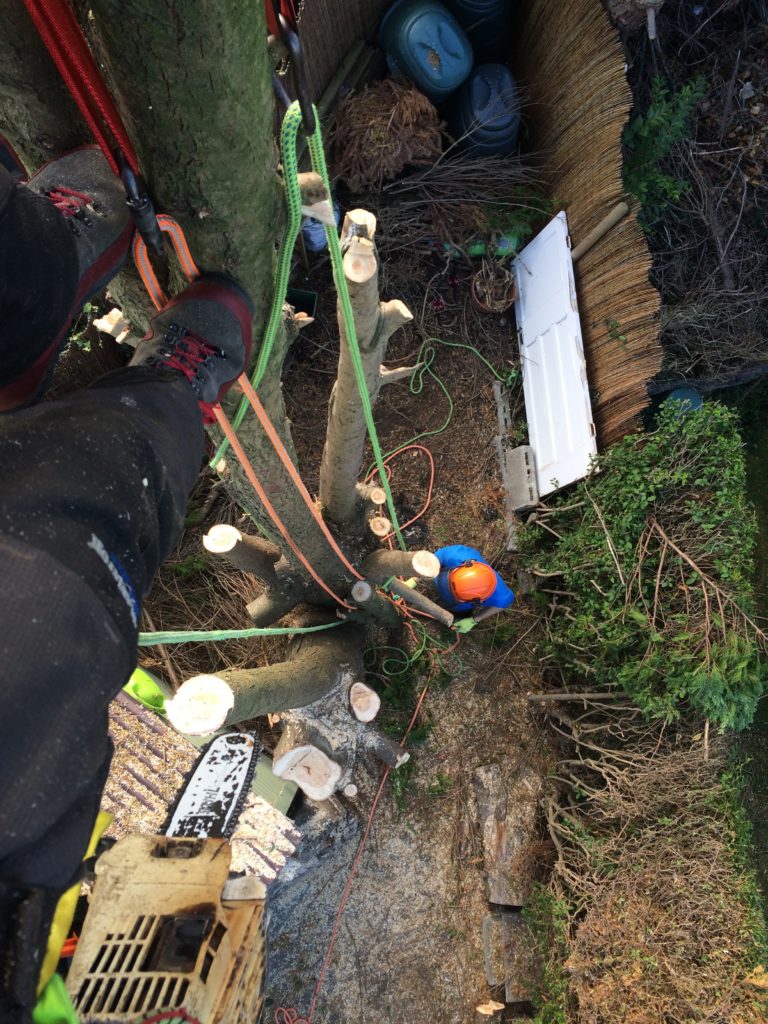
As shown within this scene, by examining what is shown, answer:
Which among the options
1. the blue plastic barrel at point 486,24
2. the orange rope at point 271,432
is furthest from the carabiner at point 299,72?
the blue plastic barrel at point 486,24

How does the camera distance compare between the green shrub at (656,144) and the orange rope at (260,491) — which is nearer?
the orange rope at (260,491)

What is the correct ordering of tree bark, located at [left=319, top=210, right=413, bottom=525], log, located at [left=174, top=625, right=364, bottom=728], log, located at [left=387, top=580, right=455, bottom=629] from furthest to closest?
1. log, located at [left=387, top=580, right=455, bottom=629]
2. log, located at [left=174, top=625, right=364, bottom=728]
3. tree bark, located at [left=319, top=210, right=413, bottom=525]

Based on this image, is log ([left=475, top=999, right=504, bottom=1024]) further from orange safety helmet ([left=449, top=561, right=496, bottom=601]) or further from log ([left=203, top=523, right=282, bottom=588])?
log ([left=203, top=523, right=282, bottom=588])

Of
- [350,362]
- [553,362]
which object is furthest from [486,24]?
[350,362]

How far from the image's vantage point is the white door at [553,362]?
3529 millimetres

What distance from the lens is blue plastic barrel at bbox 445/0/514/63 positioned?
3.74 m

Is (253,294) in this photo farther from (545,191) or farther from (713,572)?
(545,191)

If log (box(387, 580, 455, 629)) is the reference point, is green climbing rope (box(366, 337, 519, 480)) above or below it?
above

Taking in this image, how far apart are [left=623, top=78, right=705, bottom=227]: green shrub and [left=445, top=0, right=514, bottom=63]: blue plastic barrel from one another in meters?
1.08

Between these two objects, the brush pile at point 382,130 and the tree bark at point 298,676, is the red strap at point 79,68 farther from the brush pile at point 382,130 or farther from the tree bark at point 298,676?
the brush pile at point 382,130

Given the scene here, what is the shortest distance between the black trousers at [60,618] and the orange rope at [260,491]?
0.46 metres

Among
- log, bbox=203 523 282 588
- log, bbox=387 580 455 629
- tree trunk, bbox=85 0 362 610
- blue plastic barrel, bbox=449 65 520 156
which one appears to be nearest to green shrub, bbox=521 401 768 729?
log, bbox=387 580 455 629

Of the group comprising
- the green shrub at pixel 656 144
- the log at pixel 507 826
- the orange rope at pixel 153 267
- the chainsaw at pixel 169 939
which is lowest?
the chainsaw at pixel 169 939

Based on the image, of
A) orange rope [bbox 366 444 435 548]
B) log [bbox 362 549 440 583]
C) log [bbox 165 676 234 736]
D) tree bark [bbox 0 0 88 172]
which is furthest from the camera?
orange rope [bbox 366 444 435 548]
